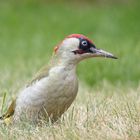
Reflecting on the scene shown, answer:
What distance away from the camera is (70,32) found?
50.9ft

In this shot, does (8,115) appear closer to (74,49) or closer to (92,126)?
(74,49)

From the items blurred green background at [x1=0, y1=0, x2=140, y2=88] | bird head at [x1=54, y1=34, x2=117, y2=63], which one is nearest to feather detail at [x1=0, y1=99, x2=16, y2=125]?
bird head at [x1=54, y1=34, x2=117, y2=63]

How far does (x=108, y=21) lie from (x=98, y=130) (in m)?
11.2

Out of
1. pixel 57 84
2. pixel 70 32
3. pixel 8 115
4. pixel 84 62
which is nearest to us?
pixel 57 84

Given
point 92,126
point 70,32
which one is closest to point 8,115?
point 92,126

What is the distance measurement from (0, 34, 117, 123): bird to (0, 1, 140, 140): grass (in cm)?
15

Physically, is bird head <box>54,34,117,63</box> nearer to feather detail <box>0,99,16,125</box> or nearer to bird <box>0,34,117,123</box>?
bird <box>0,34,117,123</box>

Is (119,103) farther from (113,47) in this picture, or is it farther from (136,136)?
(113,47)

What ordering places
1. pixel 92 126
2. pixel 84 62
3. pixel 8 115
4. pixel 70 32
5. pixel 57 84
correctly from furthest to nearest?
pixel 70 32
pixel 84 62
pixel 8 115
pixel 57 84
pixel 92 126

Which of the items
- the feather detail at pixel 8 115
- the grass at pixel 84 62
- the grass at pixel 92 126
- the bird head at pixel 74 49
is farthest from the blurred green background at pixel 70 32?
the bird head at pixel 74 49

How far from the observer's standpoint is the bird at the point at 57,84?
614cm

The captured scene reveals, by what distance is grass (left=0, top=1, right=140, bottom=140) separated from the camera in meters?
5.85

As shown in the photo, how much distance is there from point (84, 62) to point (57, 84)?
17.4 ft

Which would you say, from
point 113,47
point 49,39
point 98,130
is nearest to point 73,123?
point 98,130
